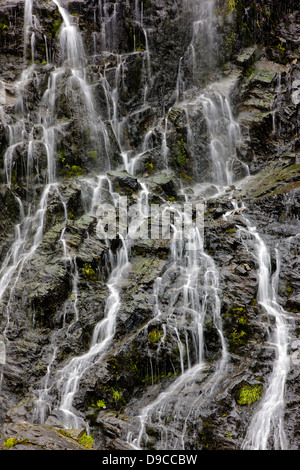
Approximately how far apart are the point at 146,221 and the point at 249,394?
8941 millimetres

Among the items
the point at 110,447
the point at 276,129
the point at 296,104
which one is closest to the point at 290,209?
the point at 276,129

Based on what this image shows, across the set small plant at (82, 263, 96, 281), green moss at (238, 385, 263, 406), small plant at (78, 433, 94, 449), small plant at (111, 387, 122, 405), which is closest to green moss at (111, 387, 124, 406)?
small plant at (111, 387, 122, 405)

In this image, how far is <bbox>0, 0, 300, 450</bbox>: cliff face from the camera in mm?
11078

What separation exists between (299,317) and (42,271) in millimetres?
9590

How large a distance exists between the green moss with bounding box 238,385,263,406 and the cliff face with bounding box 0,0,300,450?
0.15 ft

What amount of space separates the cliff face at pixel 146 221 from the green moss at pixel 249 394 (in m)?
0.05

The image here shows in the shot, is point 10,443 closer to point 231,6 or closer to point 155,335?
point 155,335

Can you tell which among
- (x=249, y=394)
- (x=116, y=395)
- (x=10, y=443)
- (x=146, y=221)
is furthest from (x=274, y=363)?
(x=146, y=221)

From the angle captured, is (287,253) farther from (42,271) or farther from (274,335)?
(42,271)

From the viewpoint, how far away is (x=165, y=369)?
12477 millimetres

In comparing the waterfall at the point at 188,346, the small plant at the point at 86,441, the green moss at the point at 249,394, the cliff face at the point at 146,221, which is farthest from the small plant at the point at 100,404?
the green moss at the point at 249,394

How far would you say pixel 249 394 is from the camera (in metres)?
10.9

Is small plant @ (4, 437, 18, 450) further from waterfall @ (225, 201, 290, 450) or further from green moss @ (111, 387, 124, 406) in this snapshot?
waterfall @ (225, 201, 290, 450)

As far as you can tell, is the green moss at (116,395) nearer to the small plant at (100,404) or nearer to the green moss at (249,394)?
the small plant at (100,404)
